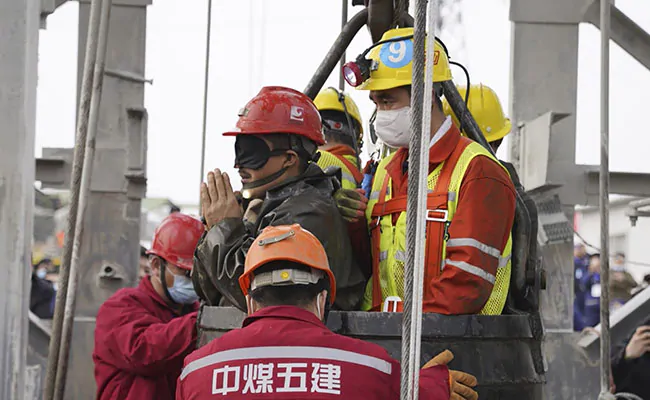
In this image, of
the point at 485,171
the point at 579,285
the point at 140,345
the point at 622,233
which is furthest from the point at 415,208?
the point at 622,233

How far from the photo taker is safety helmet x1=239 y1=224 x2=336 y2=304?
3.13 m

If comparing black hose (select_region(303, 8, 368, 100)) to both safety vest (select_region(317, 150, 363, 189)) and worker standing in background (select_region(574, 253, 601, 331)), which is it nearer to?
safety vest (select_region(317, 150, 363, 189))

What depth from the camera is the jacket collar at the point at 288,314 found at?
122 inches

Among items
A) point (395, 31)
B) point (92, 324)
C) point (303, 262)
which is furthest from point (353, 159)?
point (92, 324)

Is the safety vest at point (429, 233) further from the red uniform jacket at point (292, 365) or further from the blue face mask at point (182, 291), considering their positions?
the blue face mask at point (182, 291)

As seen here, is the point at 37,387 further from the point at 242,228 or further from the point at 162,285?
the point at 242,228

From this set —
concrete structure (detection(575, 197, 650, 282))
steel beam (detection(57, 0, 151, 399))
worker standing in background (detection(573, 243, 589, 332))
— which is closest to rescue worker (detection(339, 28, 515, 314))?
steel beam (detection(57, 0, 151, 399))

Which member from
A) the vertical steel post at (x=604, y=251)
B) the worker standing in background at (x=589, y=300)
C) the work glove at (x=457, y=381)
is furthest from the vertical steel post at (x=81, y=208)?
the worker standing in background at (x=589, y=300)

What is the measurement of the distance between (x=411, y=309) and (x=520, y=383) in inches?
42.4

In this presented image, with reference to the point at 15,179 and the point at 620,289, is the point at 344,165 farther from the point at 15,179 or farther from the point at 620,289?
the point at 620,289

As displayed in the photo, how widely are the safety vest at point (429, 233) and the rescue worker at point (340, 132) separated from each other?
4.89 ft

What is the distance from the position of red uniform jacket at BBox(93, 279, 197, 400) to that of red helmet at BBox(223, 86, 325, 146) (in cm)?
117

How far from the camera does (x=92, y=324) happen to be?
28.4 ft

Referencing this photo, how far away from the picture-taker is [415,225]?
2875 mm
